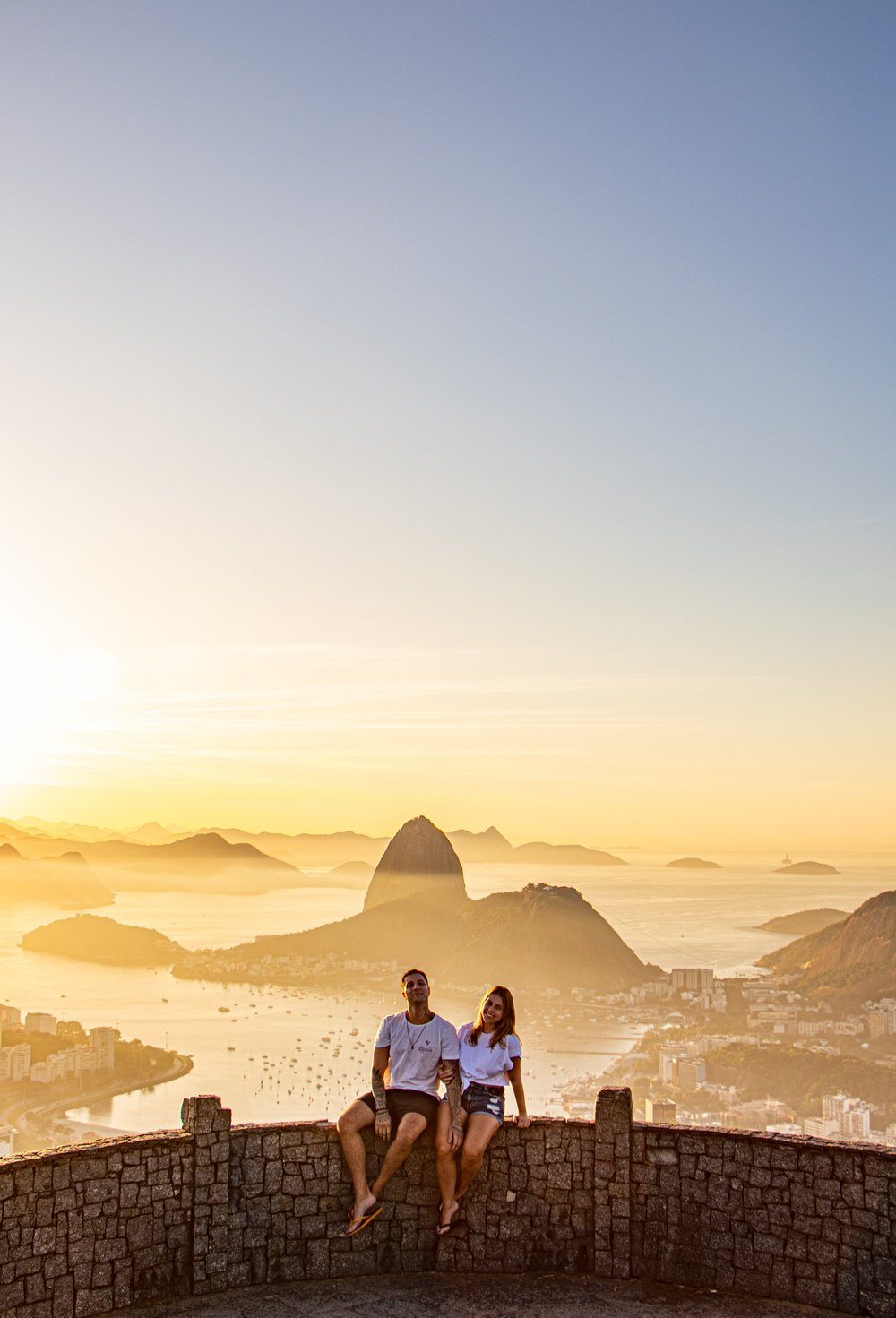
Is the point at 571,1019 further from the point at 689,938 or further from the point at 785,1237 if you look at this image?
the point at 785,1237

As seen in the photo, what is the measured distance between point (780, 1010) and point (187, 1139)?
72.5 metres

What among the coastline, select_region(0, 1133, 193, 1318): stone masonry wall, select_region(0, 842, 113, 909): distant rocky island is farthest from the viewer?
select_region(0, 842, 113, 909): distant rocky island

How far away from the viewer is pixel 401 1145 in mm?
6656

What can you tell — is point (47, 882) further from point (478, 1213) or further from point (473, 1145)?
point (473, 1145)

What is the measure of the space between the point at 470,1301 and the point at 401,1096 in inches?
47.4

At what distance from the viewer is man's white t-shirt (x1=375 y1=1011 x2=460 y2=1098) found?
6840 millimetres

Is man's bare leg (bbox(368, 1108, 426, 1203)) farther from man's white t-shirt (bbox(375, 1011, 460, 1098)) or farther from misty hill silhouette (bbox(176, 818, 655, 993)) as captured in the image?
misty hill silhouette (bbox(176, 818, 655, 993))

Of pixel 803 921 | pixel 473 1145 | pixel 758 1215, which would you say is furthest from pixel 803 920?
pixel 473 1145

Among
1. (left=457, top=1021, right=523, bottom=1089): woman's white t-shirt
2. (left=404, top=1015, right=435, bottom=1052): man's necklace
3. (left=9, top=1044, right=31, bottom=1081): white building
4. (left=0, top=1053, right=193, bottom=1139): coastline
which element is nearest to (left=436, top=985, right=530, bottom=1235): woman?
(left=457, top=1021, right=523, bottom=1089): woman's white t-shirt

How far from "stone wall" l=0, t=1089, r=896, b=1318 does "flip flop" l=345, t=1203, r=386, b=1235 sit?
107mm

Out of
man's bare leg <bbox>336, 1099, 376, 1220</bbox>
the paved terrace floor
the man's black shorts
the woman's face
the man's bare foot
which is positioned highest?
the woman's face

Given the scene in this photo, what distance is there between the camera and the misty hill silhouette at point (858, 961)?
7231cm

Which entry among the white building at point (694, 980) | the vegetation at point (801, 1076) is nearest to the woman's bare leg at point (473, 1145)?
the vegetation at point (801, 1076)

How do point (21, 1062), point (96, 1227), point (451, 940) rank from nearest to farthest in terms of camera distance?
point (96, 1227), point (21, 1062), point (451, 940)
